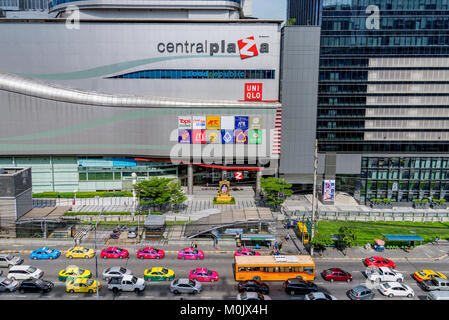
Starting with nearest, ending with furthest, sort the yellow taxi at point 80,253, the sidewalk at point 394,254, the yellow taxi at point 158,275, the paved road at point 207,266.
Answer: the paved road at point 207,266 < the yellow taxi at point 158,275 < the yellow taxi at point 80,253 < the sidewalk at point 394,254

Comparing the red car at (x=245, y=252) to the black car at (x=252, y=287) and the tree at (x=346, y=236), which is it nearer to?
the black car at (x=252, y=287)

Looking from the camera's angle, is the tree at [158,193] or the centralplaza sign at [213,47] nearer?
the tree at [158,193]

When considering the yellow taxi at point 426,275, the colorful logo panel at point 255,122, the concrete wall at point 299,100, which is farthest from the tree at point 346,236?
the colorful logo panel at point 255,122

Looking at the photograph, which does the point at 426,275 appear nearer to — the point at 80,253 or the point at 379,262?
the point at 379,262

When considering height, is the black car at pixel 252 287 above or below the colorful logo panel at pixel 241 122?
below

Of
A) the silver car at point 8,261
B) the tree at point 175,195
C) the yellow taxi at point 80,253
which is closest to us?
the silver car at point 8,261

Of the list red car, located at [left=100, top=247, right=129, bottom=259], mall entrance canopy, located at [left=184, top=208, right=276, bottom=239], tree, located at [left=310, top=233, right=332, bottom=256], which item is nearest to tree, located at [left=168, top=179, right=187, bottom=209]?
mall entrance canopy, located at [left=184, top=208, right=276, bottom=239]
